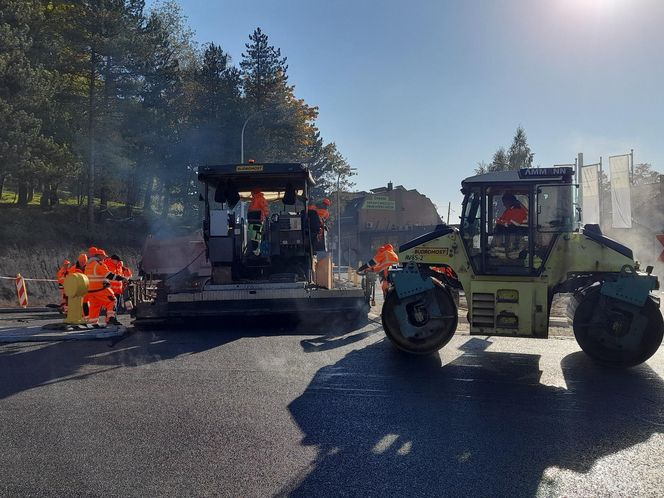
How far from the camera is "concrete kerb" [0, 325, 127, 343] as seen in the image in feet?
29.1

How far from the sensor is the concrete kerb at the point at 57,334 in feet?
29.1

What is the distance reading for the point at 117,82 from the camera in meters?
25.5

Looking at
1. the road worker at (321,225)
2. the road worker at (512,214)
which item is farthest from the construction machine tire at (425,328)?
the road worker at (321,225)

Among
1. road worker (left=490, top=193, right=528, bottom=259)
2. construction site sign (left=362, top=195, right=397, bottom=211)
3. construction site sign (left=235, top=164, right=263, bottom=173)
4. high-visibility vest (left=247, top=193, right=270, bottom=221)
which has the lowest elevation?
road worker (left=490, top=193, right=528, bottom=259)

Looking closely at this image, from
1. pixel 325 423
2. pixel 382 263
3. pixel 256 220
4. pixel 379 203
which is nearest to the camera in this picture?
pixel 325 423

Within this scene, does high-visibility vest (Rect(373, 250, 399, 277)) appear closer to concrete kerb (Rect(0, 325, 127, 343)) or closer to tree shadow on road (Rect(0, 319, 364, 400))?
tree shadow on road (Rect(0, 319, 364, 400))

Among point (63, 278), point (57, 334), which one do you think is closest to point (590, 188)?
point (63, 278)

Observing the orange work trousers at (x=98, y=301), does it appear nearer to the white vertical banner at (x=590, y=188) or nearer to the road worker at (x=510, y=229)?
the road worker at (x=510, y=229)

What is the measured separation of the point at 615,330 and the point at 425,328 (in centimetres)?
220

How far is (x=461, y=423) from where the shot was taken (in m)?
4.97

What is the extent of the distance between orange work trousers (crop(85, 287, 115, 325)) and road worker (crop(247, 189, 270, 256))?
2612 mm

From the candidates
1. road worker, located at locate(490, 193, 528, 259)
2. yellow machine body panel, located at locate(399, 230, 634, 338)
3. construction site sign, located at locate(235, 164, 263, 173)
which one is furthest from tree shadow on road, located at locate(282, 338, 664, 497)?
construction site sign, located at locate(235, 164, 263, 173)

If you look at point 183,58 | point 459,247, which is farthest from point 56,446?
point 183,58

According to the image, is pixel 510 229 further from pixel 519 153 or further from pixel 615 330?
pixel 519 153
